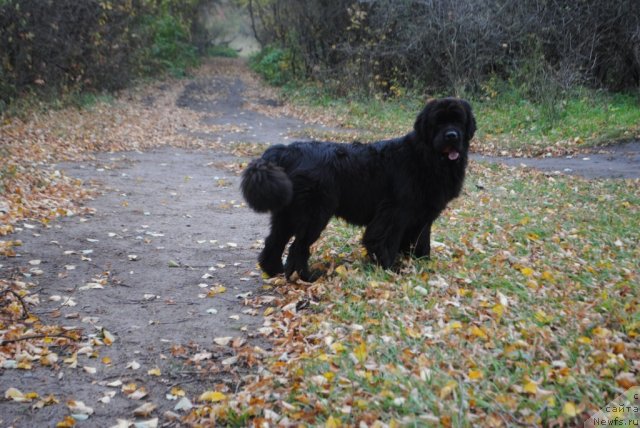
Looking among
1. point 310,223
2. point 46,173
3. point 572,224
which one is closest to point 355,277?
point 310,223

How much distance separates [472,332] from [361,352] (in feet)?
2.95

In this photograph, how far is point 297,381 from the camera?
3.99 metres

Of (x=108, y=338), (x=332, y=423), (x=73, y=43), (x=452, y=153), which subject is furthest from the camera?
(x=73, y=43)

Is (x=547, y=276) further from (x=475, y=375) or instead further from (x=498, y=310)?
(x=475, y=375)

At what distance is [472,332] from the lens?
14.1 ft

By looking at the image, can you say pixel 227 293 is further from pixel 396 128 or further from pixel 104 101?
pixel 104 101

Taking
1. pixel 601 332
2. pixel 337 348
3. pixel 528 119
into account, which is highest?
pixel 528 119

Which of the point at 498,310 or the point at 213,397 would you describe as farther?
the point at 498,310

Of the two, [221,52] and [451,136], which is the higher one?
[221,52]

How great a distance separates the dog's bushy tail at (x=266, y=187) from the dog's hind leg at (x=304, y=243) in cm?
46

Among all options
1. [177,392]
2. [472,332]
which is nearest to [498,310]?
[472,332]

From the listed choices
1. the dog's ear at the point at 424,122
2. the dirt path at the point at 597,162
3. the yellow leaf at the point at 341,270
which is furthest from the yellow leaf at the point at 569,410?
the dirt path at the point at 597,162

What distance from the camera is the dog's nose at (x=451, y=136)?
18.1ft

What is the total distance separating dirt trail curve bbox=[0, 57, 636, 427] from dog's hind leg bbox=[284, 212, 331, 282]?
0.46m
